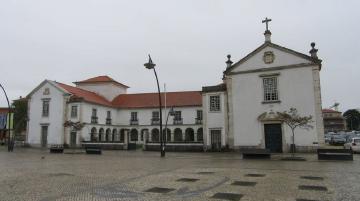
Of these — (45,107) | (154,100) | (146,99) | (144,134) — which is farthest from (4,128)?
(154,100)

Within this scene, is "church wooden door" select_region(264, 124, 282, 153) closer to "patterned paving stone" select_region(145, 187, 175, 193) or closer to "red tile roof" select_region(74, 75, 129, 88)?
"patterned paving stone" select_region(145, 187, 175, 193)

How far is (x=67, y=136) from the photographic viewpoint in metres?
38.8

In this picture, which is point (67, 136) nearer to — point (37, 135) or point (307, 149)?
point (37, 135)

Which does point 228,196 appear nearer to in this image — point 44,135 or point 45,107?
point 44,135

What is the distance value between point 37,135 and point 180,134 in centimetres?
1990

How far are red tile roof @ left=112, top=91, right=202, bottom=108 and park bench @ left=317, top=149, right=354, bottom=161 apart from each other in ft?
84.3

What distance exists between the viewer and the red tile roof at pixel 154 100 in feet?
149

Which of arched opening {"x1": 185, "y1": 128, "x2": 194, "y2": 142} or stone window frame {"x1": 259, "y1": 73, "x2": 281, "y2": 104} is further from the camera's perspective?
arched opening {"x1": 185, "y1": 128, "x2": 194, "y2": 142}

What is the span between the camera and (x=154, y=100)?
4781 centimetres

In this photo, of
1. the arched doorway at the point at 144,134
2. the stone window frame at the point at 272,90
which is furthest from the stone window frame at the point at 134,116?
the stone window frame at the point at 272,90

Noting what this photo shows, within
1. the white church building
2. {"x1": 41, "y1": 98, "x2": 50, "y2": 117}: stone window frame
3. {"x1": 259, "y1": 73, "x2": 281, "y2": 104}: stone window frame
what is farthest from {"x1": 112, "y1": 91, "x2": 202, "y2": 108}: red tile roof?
{"x1": 259, "y1": 73, "x2": 281, "y2": 104}: stone window frame

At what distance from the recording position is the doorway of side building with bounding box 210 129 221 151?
96.8 feet

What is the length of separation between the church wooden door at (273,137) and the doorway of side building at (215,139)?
456 centimetres

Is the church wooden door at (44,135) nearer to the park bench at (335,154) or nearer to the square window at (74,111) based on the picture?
the square window at (74,111)
